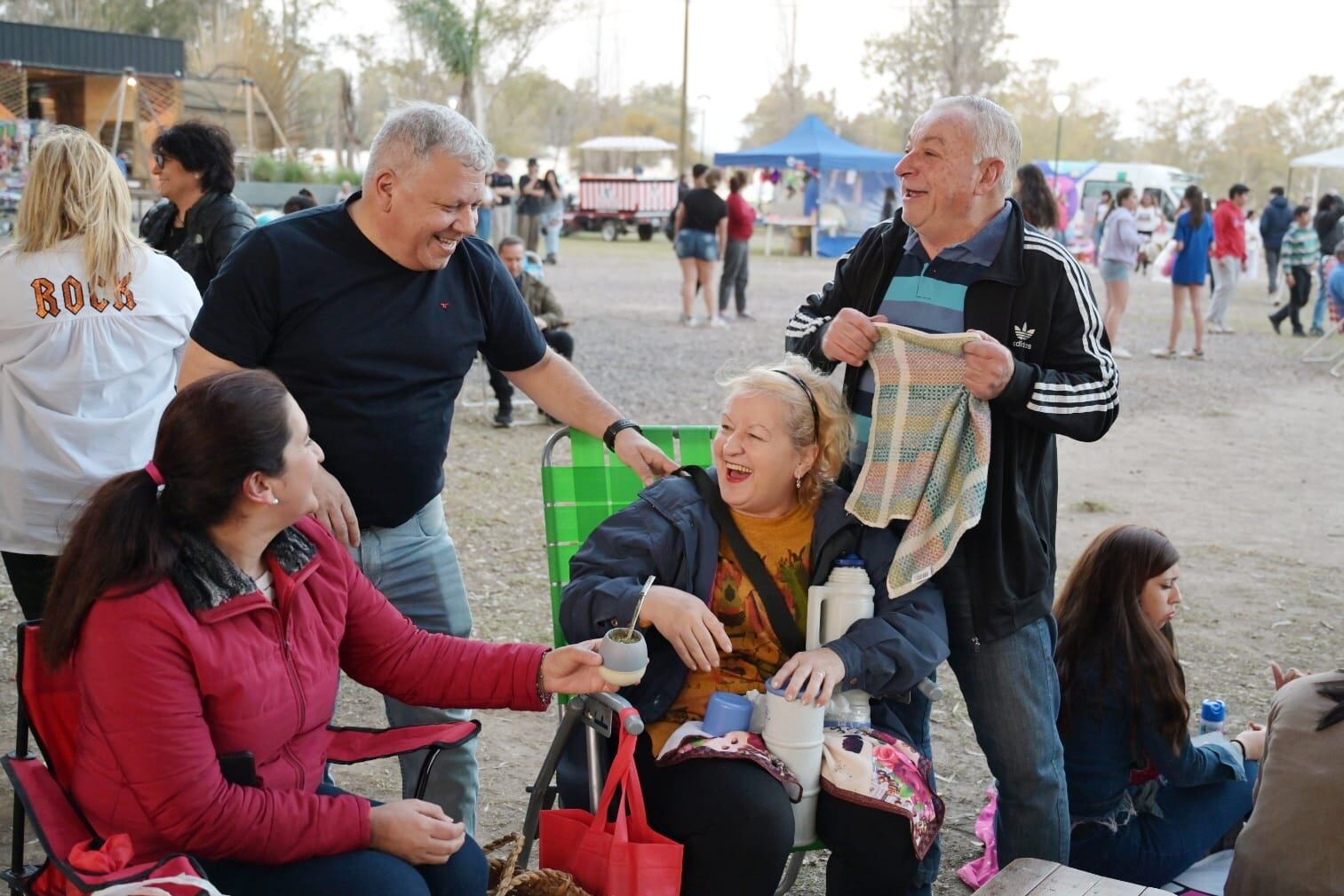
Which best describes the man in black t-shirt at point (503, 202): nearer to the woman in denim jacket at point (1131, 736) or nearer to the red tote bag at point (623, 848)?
the woman in denim jacket at point (1131, 736)

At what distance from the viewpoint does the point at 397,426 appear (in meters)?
2.75

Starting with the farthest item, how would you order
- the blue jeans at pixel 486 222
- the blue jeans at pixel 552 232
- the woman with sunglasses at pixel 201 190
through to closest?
the blue jeans at pixel 552 232
the blue jeans at pixel 486 222
the woman with sunglasses at pixel 201 190

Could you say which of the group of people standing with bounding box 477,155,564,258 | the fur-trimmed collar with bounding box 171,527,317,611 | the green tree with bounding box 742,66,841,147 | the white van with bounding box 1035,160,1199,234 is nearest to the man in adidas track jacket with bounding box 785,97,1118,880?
the fur-trimmed collar with bounding box 171,527,317,611

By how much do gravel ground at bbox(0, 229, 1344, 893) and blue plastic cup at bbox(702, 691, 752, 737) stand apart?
966 millimetres

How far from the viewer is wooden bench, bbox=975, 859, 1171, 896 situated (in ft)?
7.37

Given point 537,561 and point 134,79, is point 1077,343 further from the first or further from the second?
point 134,79

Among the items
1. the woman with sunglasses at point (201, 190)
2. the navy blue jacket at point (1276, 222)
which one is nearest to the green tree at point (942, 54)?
the navy blue jacket at point (1276, 222)

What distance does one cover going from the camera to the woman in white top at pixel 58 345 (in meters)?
3.21

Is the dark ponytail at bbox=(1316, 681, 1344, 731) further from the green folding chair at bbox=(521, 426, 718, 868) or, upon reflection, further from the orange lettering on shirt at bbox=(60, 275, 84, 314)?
the orange lettering on shirt at bbox=(60, 275, 84, 314)

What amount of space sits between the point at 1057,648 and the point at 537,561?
3318 millimetres

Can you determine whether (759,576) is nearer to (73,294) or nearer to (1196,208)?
(73,294)

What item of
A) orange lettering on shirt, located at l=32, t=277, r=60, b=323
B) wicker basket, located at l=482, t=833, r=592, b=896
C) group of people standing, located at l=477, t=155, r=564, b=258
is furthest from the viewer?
group of people standing, located at l=477, t=155, r=564, b=258

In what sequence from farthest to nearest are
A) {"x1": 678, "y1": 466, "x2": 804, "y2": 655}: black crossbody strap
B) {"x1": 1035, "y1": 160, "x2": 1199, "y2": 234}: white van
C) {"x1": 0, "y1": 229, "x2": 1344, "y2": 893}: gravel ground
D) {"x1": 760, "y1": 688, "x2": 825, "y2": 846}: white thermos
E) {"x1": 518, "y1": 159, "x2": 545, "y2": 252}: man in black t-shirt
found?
{"x1": 1035, "y1": 160, "x2": 1199, "y2": 234}: white van
{"x1": 518, "y1": 159, "x2": 545, "y2": 252}: man in black t-shirt
{"x1": 0, "y1": 229, "x2": 1344, "y2": 893}: gravel ground
{"x1": 678, "y1": 466, "x2": 804, "y2": 655}: black crossbody strap
{"x1": 760, "y1": 688, "x2": 825, "y2": 846}: white thermos

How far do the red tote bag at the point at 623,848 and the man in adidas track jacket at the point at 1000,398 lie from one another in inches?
29.1
